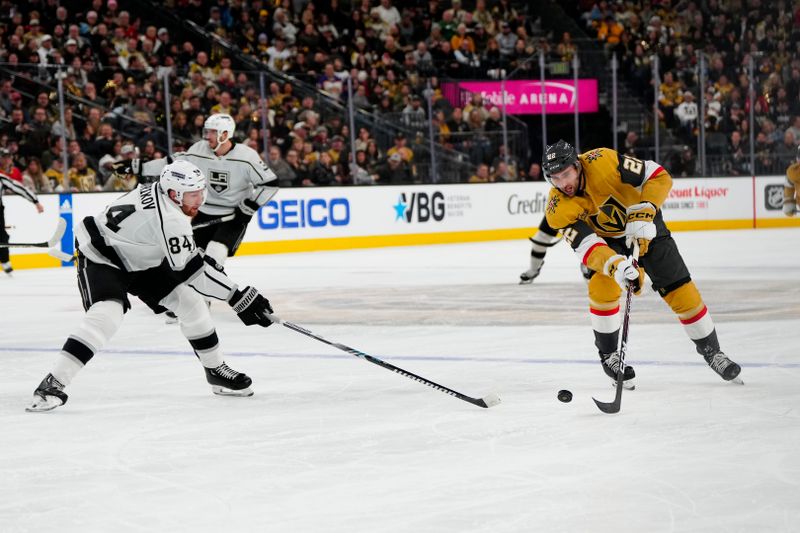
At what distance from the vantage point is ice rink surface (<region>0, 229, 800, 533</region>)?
9.34 ft

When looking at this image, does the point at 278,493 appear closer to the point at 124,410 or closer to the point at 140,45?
the point at 124,410

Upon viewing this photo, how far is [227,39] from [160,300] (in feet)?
39.7

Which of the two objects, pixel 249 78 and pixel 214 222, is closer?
pixel 214 222

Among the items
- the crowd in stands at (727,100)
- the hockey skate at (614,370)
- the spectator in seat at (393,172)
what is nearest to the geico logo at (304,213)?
the spectator in seat at (393,172)

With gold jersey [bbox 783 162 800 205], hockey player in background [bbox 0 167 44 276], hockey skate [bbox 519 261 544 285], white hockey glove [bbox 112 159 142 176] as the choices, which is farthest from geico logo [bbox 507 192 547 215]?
white hockey glove [bbox 112 159 142 176]

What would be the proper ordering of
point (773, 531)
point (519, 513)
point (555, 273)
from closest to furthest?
point (773, 531)
point (519, 513)
point (555, 273)

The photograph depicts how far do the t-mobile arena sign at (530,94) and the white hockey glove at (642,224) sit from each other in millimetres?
11117

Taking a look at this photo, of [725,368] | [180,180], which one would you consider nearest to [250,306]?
[180,180]

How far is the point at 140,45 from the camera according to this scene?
47.0ft

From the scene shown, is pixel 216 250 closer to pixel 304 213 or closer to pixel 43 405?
pixel 43 405

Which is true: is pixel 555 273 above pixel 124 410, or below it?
below

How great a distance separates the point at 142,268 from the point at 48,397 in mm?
600

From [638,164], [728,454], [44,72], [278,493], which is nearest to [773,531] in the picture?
[728,454]

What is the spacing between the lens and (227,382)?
466 centimetres
